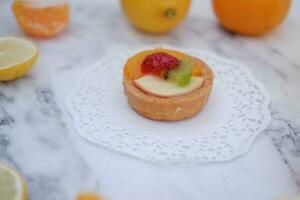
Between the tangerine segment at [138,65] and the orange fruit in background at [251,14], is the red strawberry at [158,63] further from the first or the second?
the orange fruit in background at [251,14]

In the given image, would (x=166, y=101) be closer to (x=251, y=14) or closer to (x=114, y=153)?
(x=114, y=153)

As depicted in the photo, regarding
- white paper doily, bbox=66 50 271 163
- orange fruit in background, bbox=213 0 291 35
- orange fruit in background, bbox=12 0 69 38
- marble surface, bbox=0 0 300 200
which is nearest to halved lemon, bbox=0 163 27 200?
marble surface, bbox=0 0 300 200

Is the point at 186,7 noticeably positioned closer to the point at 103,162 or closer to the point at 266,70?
the point at 266,70

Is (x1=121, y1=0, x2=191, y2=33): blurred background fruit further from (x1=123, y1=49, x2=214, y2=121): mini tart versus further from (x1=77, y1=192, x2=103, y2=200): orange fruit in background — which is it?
(x1=77, y1=192, x2=103, y2=200): orange fruit in background

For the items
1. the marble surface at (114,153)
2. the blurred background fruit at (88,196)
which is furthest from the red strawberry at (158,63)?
the blurred background fruit at (88,196)

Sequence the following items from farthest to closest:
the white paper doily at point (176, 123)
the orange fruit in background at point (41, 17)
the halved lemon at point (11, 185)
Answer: the orange fruit in background at point (41, 17) < the white paper doily at point (176, 123) < the halved lemon at point (11, 185)
